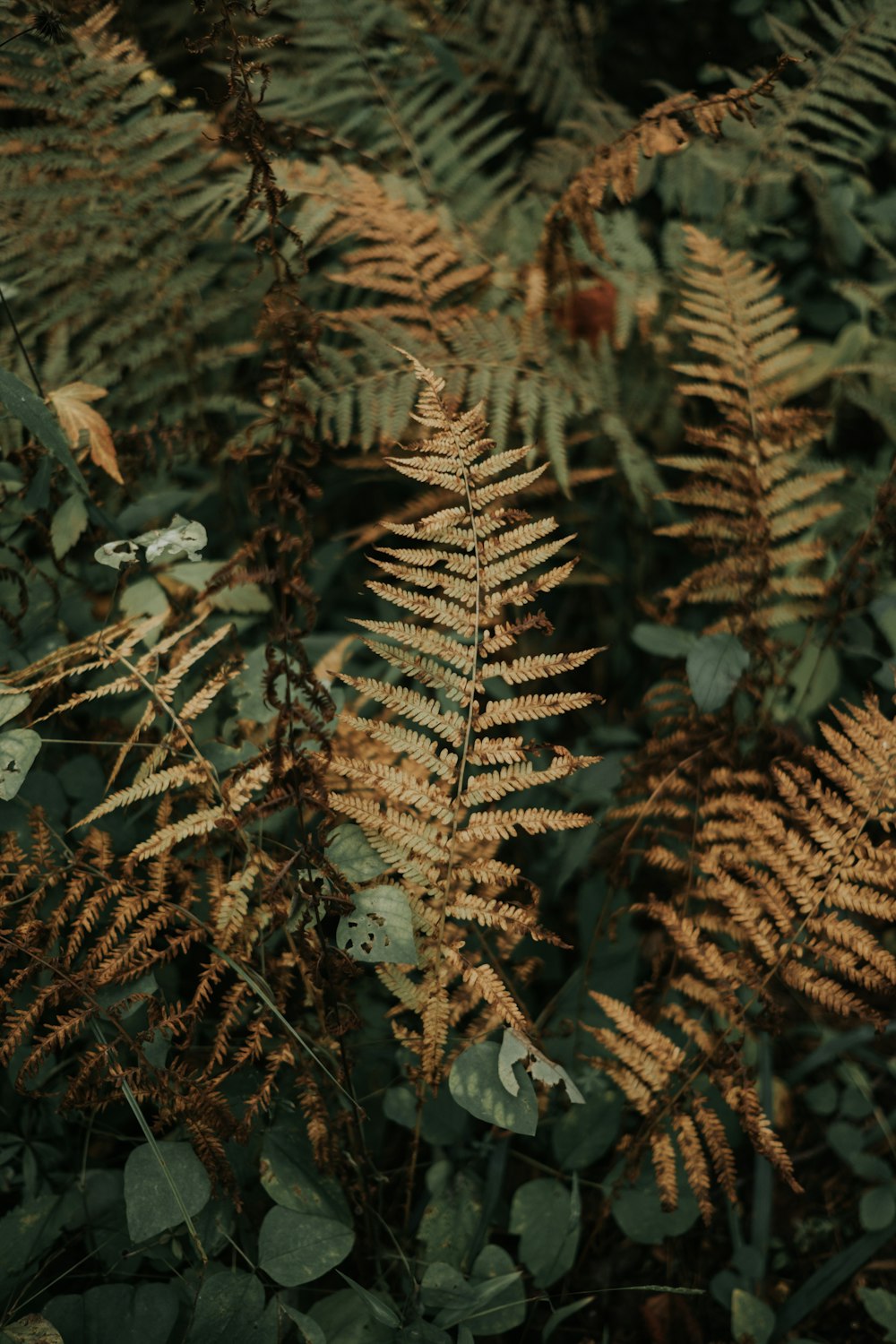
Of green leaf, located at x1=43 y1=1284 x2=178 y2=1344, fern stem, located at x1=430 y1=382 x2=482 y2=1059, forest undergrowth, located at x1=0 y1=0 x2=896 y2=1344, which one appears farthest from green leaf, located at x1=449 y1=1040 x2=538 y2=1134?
green leaf, located at x1=43 y1=1284 x2=178 y2=1344

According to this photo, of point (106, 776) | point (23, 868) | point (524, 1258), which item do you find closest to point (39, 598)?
point (106, 776)

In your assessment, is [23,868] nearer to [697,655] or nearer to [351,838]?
[351,838]

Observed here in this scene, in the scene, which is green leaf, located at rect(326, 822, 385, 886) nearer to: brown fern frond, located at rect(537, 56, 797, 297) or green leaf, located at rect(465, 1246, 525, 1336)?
green leaf, located at rect(465, 1246, 525, 1336)

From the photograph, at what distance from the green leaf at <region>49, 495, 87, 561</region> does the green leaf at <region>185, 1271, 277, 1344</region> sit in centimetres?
119

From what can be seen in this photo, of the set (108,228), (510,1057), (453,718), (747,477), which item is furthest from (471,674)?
(108,228)

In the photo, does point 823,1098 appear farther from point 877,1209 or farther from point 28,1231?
point 28,1231

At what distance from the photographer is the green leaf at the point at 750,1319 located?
1.40m

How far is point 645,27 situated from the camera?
2797 mm

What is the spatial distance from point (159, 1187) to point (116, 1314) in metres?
0.23

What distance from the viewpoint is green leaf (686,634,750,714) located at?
1522mm

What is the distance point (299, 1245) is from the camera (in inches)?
48.1

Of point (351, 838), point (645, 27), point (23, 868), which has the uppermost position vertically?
point (645, 27)

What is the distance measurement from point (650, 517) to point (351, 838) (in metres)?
1.23

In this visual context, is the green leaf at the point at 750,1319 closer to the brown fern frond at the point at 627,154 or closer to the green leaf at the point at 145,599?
the green leaf at the point at 145,599
